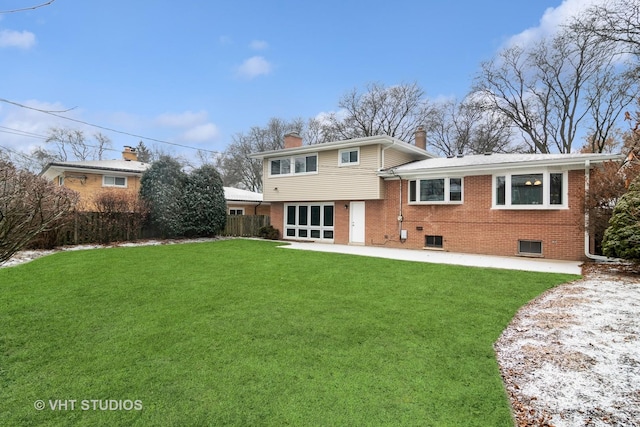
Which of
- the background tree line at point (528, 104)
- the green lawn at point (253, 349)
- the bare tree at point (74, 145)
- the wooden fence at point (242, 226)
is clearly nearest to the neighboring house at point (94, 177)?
the wooden fence at point (242, 226)

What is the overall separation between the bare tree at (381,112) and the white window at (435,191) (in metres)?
17.3

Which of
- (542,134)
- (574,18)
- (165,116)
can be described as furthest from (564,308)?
(165,116)

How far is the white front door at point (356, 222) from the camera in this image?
15.3 meters

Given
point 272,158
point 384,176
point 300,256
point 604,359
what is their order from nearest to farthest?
point 604,359 → point 300,256 → point 384,176 → point 272,158

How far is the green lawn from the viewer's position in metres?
2.56

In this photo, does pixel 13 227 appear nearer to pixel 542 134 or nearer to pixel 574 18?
pixel 574 18

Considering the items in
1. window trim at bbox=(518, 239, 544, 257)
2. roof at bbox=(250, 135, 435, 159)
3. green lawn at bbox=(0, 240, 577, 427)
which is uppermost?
roof at bbox=(250, 135, 435, 159)

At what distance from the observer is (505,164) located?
11336mm

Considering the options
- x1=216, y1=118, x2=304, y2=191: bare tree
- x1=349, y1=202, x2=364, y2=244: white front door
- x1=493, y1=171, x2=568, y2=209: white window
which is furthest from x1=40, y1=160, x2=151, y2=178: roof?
x1=493, y1=171, x2=568, y2=209: white window

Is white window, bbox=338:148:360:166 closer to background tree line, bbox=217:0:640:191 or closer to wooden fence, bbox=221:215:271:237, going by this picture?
wooden fence, bbox=221:215:271:237

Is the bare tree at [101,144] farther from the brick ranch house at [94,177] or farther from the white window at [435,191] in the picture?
the white window at [435,191]

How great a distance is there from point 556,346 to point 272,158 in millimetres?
16039

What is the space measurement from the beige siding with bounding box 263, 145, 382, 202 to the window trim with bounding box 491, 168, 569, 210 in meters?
4.51

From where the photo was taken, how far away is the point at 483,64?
82.1 ft
